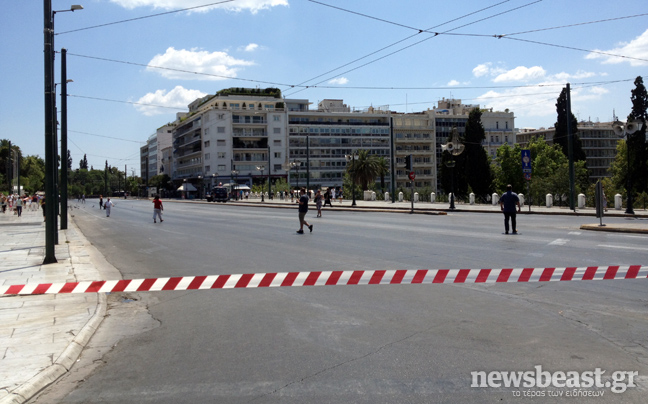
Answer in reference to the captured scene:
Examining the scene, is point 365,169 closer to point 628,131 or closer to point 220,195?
point 220,195

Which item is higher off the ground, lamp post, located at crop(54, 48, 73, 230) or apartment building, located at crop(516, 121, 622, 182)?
apartment building, located at crop(516, 121, 622, 182)

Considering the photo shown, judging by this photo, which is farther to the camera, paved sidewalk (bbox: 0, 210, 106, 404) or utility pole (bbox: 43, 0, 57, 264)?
utility pole (bbox: 43, 0, 57, 264)

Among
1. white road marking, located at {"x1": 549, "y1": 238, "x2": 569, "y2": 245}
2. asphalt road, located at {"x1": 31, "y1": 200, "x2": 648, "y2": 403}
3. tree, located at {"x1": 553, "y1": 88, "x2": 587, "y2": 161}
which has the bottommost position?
asphalt road, located at {"x1": 31, "y1": 200, "x2": 648, "y2": 403}

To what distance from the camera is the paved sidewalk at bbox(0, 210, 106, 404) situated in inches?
195

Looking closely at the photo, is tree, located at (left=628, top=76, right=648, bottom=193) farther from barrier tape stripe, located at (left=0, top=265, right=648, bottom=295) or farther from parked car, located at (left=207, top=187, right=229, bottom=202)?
barrier tape stripe, located at (left=0, top=265, right=648, bottom=295)

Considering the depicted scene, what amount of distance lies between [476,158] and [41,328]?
239ft

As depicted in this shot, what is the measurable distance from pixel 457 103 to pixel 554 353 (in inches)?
5172

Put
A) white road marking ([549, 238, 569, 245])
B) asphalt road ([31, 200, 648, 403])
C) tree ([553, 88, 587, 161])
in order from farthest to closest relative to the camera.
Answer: tree ([553, 88, 587, 161]) < white road marking ([549, 238, 569, 245]) < asphalt road ([31, 200, 648, 403])

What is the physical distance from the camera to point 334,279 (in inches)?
357

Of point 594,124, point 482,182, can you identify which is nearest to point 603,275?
point 482,182

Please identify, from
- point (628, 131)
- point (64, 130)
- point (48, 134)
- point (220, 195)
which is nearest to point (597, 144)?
point (220, 195)

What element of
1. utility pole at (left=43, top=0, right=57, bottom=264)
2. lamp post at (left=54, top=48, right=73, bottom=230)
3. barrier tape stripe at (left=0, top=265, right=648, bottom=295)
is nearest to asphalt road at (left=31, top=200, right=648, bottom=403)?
barrier tape stripe at (left=0, top=265, right=648, bottom=295)

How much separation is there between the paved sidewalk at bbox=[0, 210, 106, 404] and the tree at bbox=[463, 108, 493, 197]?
222 ft

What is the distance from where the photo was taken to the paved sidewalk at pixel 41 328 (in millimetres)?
4965
